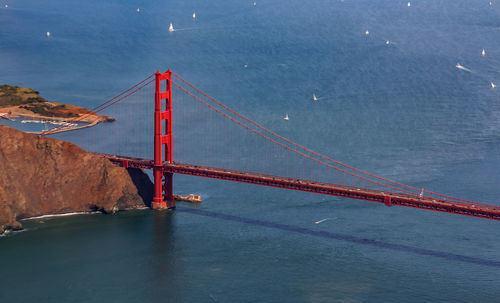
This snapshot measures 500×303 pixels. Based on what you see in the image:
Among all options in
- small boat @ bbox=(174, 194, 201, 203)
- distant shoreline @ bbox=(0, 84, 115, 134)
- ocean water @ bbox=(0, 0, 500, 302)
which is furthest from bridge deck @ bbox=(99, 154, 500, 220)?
distant shoreline @ bbox=(0, 84, 115, 134)

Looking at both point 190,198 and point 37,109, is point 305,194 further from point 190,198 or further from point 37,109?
point 37,109

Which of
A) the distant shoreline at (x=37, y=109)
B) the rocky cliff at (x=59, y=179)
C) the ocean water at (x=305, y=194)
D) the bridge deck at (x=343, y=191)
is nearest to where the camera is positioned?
the ocean water at (x=305, y=194)

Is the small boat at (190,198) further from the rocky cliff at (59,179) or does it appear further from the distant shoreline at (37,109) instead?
the distant shoreline at (37,109)

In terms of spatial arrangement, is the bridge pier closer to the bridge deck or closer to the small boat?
the bridge deck

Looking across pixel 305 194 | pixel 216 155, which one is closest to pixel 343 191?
pixel 305 194

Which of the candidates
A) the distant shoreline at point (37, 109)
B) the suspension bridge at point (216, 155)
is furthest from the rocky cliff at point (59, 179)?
the distant shoreline at point (37, 109)
